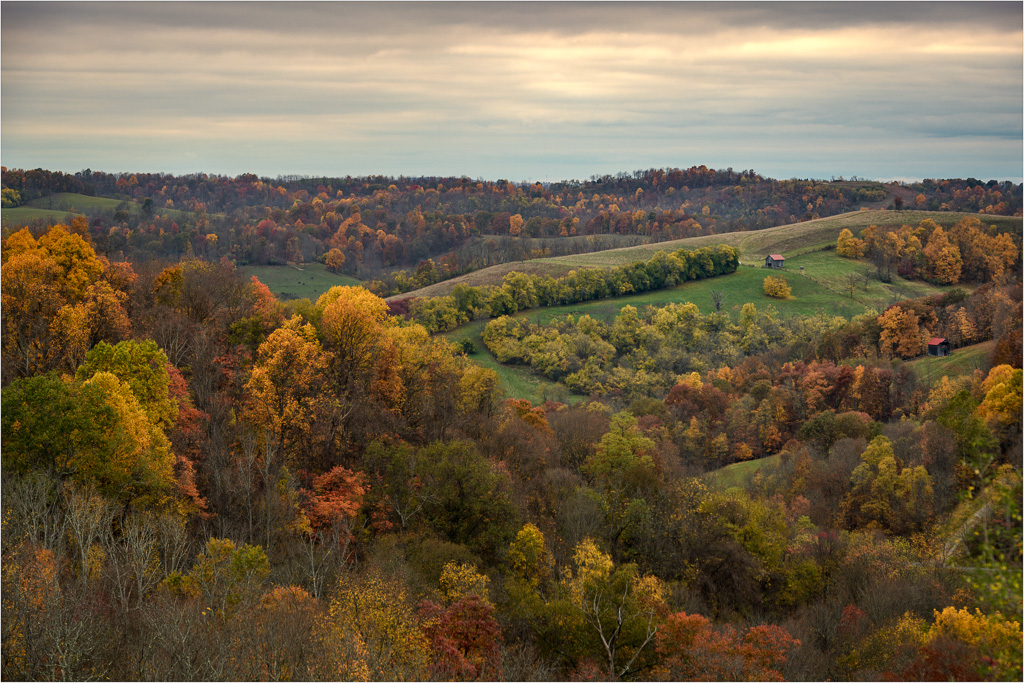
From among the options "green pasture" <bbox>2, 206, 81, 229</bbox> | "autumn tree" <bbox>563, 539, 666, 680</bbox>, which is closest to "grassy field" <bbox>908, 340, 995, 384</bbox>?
"autumn tree" <bbox>563, 539, 666, 680</bbox>

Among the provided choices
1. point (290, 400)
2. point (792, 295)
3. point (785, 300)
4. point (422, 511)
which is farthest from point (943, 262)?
point (290, 400)

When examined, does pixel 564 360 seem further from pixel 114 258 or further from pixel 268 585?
pixel 268 585

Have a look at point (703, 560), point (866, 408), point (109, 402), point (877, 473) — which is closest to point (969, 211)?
point (866, 408)

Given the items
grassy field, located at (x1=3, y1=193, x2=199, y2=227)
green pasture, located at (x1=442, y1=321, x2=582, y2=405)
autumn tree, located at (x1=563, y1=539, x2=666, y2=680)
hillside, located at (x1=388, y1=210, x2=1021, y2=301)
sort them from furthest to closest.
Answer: hillside, located at (x1=388, y1=210, x2=1021, y2=301) → grassy field, located at (x1=3, y1=193, x2=199, y2=227) → green pasture, located at (x1=442, y1=321, x2=582, y2=405) → autumn tree, located at (x1=563, y1=539, x2=666, y2=680)

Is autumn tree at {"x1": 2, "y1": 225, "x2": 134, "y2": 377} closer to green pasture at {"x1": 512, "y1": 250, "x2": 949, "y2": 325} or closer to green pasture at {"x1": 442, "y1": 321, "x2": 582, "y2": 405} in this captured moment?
green pasture at {"x1": 442, "y1": 321, "x2": 582, "y2": 405}

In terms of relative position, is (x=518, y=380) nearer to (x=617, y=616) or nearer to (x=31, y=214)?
(x=31, y=214)

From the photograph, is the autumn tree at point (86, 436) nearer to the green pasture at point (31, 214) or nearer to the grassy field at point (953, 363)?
the green pasture at point (31, 214)
